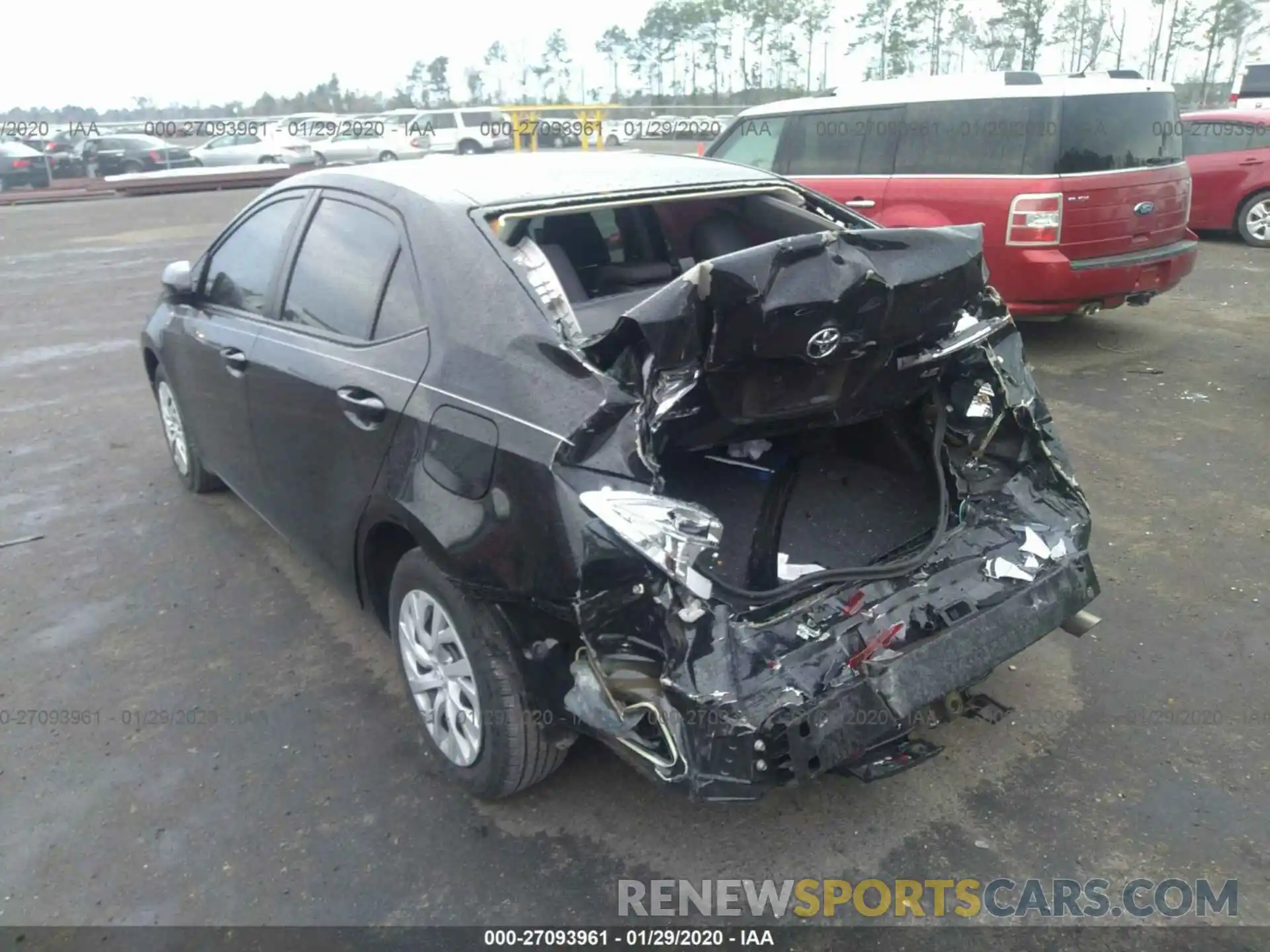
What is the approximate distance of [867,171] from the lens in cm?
791

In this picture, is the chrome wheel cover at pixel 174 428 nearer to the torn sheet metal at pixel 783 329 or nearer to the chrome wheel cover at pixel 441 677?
the chrome wheel cover at pixel 441 677

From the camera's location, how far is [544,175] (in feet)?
11.2

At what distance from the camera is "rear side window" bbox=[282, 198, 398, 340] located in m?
3.13

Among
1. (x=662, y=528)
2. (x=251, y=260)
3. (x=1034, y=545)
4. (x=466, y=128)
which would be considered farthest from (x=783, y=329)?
(x=466, y=128)

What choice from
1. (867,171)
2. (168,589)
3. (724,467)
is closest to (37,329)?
(168,589)

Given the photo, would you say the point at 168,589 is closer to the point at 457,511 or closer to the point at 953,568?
the point at 457,511

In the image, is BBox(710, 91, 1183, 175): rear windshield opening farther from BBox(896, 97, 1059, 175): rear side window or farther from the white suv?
the white suv

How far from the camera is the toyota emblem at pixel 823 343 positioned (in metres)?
2.47

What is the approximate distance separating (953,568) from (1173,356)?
5508 millimetres

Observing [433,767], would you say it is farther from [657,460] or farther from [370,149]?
[370,149]

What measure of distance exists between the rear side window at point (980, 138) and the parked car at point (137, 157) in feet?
90.0

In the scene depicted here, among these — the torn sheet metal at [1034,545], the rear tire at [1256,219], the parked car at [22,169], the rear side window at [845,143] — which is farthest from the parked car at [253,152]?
the torn sheet metal at [1034,545]

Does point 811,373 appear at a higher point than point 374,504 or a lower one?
higher

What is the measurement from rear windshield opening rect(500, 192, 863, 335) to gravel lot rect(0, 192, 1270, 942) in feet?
5.08
